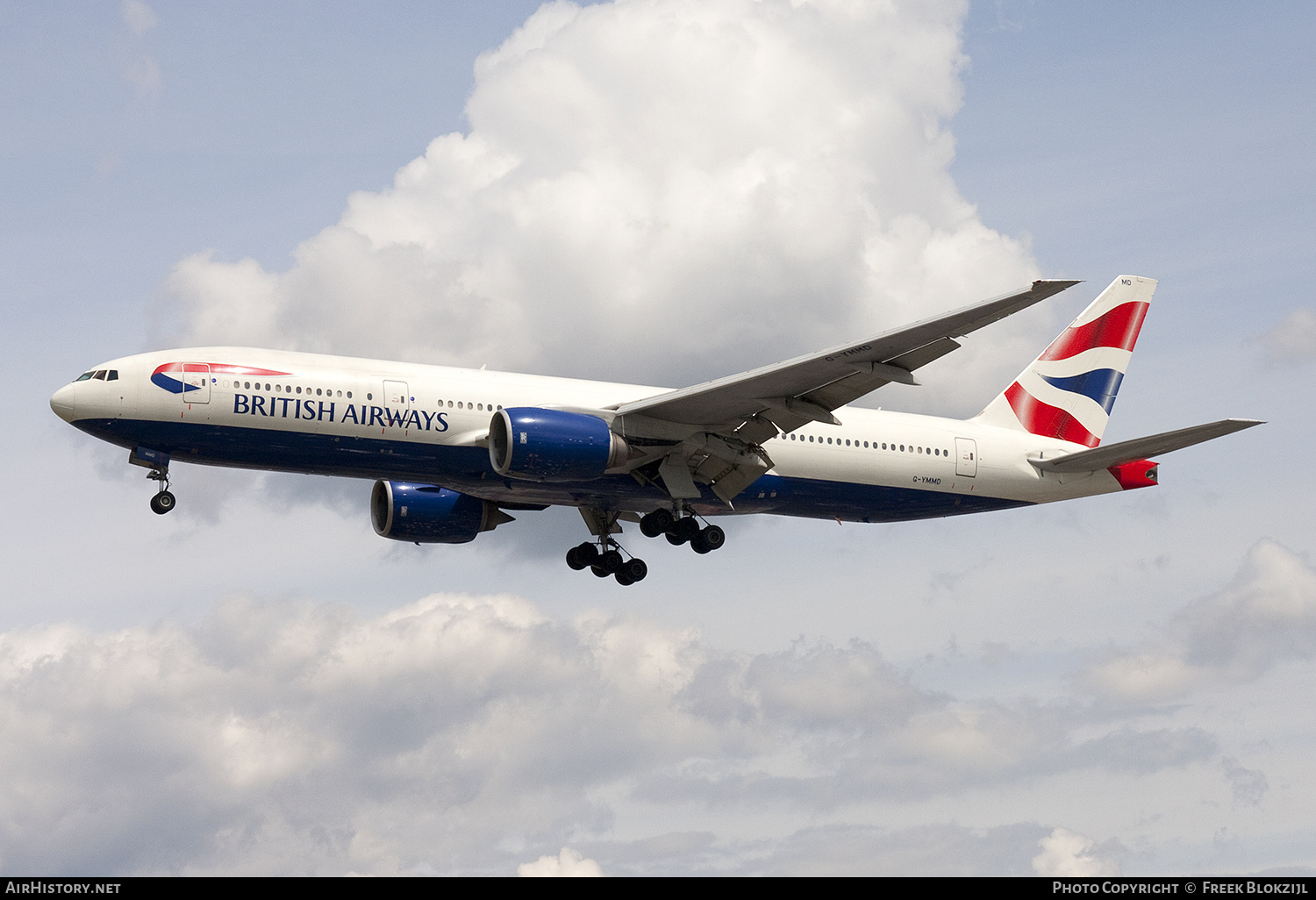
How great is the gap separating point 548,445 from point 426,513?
9.03 m

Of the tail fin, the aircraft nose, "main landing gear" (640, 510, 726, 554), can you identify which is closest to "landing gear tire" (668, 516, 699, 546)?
"main landing gear" (640, 510, 726, 554)

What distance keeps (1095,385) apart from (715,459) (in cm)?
1451

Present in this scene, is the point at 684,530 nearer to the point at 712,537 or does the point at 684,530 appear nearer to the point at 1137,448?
the point at 712,537

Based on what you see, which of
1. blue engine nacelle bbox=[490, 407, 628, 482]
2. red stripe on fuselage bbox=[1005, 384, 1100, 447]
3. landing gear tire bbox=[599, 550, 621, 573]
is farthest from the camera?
red stripe on fuselage bbox=[1005, 384, 1100, 447]

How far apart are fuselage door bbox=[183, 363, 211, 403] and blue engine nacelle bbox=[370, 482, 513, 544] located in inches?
343

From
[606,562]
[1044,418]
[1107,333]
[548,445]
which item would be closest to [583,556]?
[606,562]

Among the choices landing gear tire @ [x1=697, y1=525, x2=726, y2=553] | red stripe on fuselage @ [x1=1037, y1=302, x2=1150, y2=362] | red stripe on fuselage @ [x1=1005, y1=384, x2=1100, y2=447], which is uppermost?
red stripe on fuselage @ [x1=1037, y1=302, x2=1150, y2=362]

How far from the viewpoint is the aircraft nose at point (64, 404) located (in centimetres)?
3192

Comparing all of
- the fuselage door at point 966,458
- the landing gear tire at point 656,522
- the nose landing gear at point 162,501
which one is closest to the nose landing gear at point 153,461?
the nose landing gear at point 162,501

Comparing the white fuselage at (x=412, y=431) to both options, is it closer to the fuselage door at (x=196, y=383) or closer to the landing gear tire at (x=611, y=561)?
the fuselage door at (x=196, y=383)

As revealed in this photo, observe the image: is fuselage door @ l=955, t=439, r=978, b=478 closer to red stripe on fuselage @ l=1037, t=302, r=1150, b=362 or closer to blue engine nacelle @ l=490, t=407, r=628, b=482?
red stripe on fuselage @ l=1037, t=302, r=1150, b=362

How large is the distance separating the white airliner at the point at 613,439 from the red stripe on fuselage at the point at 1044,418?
0.21 feet

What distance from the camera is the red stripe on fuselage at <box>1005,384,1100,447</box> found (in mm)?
41531
